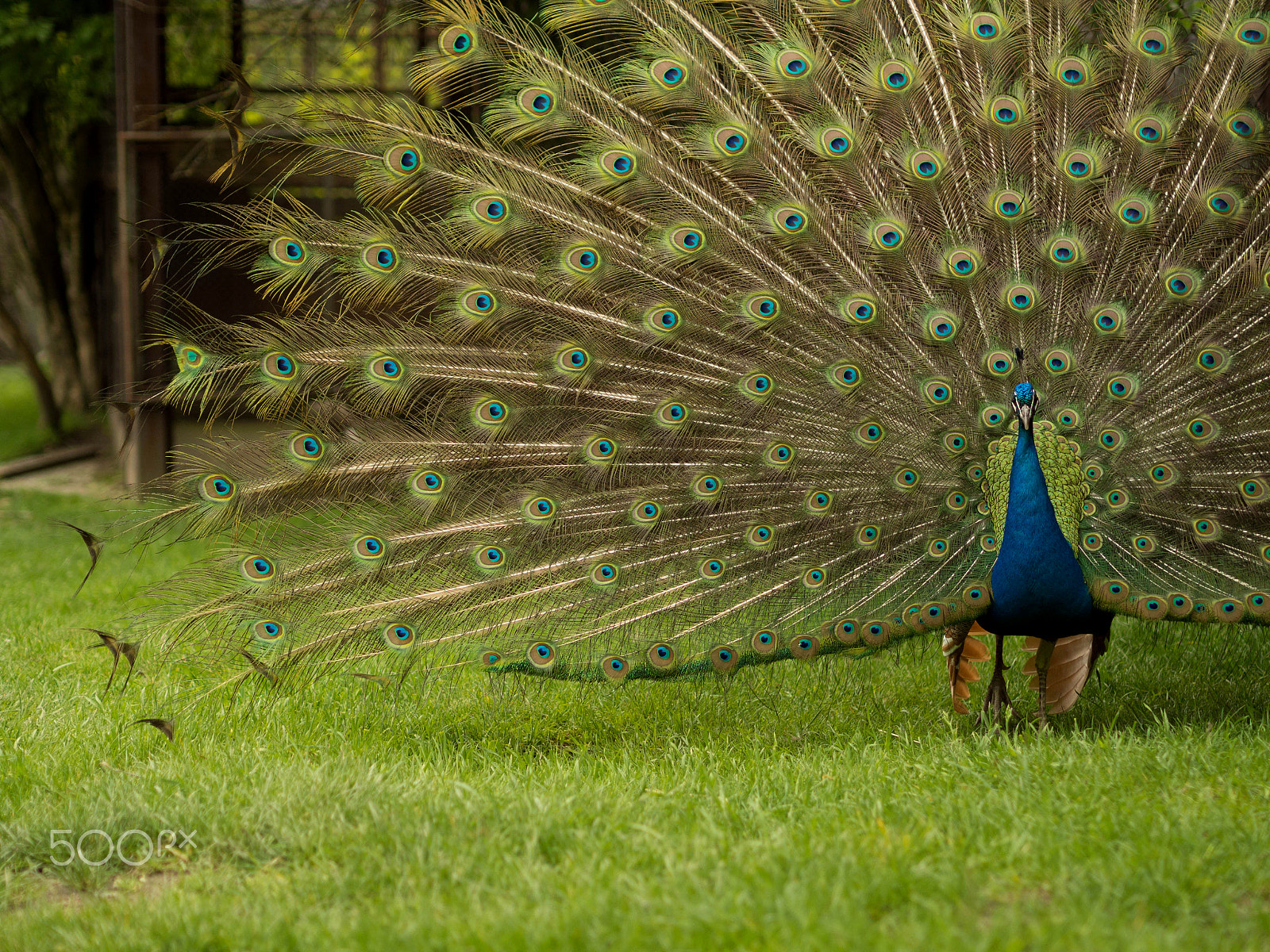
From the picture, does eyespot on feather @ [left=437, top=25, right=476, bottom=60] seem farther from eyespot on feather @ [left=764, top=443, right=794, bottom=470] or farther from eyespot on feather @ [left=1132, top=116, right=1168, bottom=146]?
eyespot on feather @ [left=1132, top=116, right=1168, bottom=146]

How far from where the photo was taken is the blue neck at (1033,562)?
3619mm

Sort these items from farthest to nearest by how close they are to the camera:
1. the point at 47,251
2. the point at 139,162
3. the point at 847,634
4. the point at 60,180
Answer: the point at 60,180 → the point at 47,251 → the point at 139,162 → the point at 847,634

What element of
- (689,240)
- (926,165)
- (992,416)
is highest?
(926,165)

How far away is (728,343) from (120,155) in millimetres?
7234

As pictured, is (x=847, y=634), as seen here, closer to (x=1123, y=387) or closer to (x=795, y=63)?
(x=1123, y=387)

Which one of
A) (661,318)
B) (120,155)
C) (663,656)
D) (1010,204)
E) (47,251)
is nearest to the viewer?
(663,656)

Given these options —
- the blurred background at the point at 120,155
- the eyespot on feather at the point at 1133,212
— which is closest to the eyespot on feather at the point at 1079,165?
the eyespot on feather at the point at 1133,212

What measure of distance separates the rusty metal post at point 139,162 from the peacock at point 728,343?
222 inches

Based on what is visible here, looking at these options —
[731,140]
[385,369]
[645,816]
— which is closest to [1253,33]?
[731,140]

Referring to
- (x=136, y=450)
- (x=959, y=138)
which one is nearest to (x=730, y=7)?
(x=959, y=138)

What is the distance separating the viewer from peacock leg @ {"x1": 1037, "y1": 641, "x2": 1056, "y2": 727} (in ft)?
13.1

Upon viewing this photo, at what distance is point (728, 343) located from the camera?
4.01 m

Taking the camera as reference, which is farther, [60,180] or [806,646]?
[60,180]

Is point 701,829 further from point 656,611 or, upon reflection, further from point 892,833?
point 656,611
